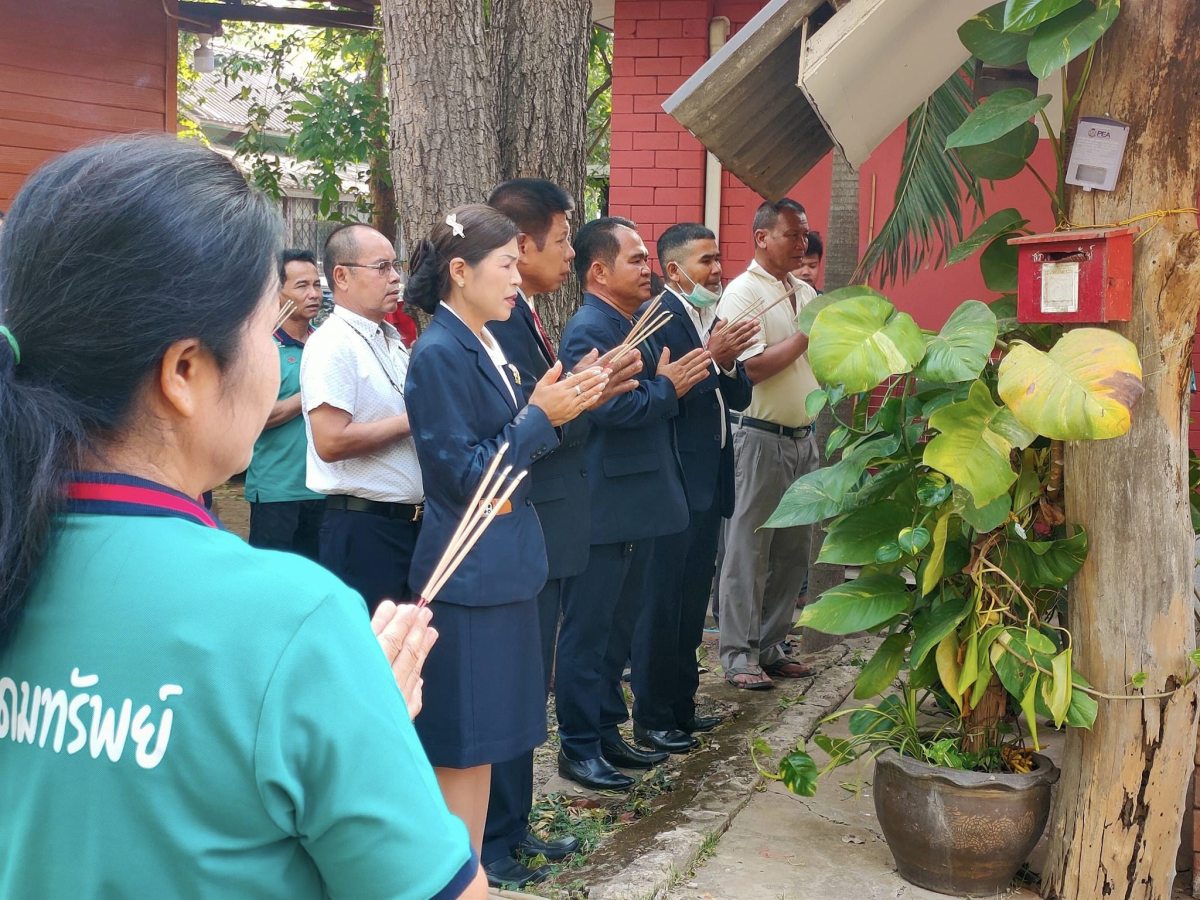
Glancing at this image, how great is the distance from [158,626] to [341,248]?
305 cm

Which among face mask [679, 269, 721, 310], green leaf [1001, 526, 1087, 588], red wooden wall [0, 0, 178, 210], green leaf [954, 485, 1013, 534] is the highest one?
red wooden wall [0, 0, 178, 210]

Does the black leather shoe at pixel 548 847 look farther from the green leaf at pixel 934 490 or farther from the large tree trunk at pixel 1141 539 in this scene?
the green leaf at pixel 934 490

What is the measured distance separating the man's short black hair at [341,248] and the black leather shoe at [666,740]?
6.80 ft

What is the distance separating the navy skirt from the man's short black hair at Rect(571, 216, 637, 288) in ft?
5.56

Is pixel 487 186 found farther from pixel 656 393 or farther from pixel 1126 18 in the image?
pixel 1126 18

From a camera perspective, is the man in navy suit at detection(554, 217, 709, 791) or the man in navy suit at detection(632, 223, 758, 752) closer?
the man in navy suit at detection(554, 217, 709, 791)

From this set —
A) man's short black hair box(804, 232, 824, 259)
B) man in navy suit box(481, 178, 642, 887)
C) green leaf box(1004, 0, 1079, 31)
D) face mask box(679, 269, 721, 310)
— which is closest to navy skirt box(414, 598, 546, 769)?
man in navy suit box(481, 178, 642, 887)

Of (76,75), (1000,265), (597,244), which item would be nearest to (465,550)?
(1000,265)

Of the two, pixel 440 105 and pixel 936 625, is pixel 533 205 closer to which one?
pixel 440 105

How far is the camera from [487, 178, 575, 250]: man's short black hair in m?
3.72

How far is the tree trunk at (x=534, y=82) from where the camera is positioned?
4.70 metres

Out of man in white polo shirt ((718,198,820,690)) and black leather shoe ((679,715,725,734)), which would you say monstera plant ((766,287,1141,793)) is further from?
man in white polo shirt ((718,198,820,690))

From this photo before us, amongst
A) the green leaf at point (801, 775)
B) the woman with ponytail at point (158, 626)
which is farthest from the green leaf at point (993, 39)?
the woman with ponytail at point (158, 626)

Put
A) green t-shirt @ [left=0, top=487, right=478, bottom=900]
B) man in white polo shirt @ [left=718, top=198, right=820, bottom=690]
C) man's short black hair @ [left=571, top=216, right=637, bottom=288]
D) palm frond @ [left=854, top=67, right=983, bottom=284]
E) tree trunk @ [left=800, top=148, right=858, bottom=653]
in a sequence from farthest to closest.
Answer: tree trunk @ [left=800, top=148, right=858, bottom=653], man in white polo shirt @ [left=718, top=198, right=820, bottom=690], palm frond @ [left=854, top=67, right=983, bottom=284], man's short black hair @ [left=571, top=216, right=637, bottom=288], green t-shirt @ [left=0, top=487, right=478, bottom=900]
